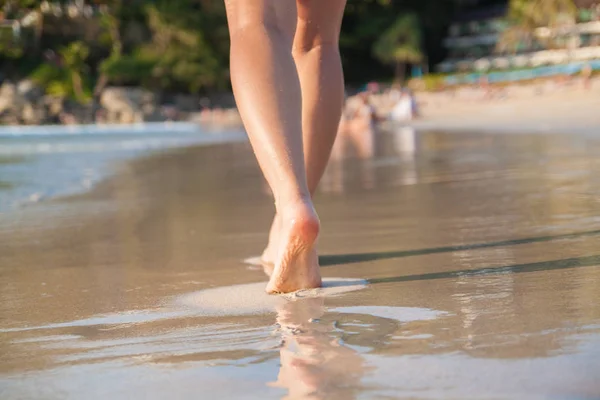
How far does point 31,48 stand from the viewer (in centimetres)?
4122

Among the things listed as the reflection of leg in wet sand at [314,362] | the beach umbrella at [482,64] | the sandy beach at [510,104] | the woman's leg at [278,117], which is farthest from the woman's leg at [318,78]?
the beach umbrella at [482,64]

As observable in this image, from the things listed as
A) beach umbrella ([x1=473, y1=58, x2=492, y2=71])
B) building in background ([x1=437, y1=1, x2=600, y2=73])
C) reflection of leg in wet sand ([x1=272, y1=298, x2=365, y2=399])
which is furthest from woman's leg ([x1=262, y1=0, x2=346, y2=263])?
beach umbrella ([x1=473, y1=58, x2=492, y2=71])

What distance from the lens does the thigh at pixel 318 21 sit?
213 cm

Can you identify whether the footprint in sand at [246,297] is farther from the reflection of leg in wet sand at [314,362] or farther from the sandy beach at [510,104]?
the sandy beach at [510,104]

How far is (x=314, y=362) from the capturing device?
121 centimetres

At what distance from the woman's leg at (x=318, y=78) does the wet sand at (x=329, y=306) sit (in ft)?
0.86

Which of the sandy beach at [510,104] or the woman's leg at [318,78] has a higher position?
the woman's leg at [318,78]

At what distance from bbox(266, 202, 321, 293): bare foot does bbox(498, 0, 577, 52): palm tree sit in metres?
31.8

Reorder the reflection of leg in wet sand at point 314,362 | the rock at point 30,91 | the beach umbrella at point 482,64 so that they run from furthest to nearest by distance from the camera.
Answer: the rock at point 30,91
the beach umbrella at point 482,64
the reflection of leg in wet sand at point 314,362

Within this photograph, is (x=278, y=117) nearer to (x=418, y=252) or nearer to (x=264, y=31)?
(x=264, y=31)

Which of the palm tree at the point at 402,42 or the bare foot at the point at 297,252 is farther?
the palm tree at the point at 402,42

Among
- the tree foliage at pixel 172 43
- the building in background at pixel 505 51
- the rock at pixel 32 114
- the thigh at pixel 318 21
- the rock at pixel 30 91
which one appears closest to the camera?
the thigh at pixel 318 21

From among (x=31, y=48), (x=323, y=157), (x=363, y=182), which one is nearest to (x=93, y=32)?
(x=31, y=48)

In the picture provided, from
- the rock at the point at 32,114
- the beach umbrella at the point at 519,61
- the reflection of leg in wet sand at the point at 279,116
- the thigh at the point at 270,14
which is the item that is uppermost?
the beach umbrella at the point at 519,61
